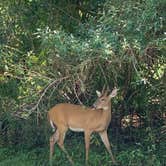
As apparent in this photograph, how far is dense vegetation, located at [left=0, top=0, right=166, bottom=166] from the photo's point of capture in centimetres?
731

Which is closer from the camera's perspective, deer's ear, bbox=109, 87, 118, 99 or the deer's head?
deer's ear, bbox=109, 87, 118, 99

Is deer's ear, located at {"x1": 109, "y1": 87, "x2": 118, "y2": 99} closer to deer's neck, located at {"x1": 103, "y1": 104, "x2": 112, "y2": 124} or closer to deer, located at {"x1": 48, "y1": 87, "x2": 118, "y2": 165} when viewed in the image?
deer, located at {"x1": 48, "y1": 87, "x2": 118, "y2": 165}

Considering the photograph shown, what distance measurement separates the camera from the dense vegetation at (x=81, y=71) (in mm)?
7312

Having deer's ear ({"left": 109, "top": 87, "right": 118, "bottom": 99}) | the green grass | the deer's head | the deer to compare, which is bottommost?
the green grass

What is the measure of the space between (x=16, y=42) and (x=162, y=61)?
9.51 ft

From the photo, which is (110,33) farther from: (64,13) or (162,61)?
(64,13)

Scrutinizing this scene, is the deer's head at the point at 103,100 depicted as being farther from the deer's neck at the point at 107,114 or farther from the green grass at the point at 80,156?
the green grass at the point at 80,156

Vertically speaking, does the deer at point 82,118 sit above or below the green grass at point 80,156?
above

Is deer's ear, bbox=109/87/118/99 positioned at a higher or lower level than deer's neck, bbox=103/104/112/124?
higher

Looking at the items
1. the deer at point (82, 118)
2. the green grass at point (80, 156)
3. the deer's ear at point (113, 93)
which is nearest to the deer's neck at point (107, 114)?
the deer at point (82, 118)

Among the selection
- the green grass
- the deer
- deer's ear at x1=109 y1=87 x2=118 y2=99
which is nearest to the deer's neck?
the deer

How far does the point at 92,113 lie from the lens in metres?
9.23


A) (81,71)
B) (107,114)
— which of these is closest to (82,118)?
(107,114)

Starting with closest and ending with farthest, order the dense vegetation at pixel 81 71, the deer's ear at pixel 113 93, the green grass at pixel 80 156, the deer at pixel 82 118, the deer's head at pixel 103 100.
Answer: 1. the dense vegetation at pixel 81 71
2. the green grass at pixel 80 156
3. the deer's ear at pixel 113 93
4. the deer's head at pixel 103 100
5. the deer at pixel 82 118
